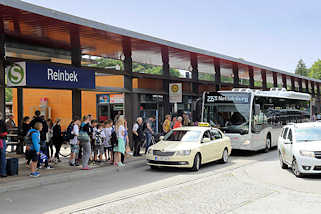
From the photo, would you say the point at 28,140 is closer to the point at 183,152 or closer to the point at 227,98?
the point at 183,152

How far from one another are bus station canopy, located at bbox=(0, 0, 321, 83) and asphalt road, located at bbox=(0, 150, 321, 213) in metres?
5.00

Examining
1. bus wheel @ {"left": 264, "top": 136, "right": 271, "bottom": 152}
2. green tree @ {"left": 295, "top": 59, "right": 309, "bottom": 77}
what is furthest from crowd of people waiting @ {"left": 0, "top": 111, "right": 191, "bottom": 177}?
green tree @ {"left": 295, "top": 59, "right": 309, "bottom": 77}

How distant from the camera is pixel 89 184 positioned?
10.5 m

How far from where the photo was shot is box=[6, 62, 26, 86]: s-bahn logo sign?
12883mm

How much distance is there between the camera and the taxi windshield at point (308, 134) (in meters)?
11.3

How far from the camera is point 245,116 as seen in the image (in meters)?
16.9

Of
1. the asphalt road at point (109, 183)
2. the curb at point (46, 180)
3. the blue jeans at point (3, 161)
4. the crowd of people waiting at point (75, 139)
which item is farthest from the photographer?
the crowd of people waiting at point (75, 139)

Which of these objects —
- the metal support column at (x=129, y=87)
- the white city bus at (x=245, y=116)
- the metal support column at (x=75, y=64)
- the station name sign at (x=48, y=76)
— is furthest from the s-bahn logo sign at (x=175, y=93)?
the metal support column at (x=75, y=64)

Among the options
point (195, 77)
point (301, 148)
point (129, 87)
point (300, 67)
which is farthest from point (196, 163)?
point (300, 67)

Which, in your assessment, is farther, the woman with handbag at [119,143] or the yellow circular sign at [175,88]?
the yellow circular sign at [175,88]

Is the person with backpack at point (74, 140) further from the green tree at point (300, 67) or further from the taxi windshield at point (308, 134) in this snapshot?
the green tree at point (300, 67)

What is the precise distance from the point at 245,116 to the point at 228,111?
86cm

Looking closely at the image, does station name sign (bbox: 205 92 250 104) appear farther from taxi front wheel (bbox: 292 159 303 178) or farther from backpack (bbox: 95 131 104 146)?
taxi front wheel (bbox: 292 159 303 178)

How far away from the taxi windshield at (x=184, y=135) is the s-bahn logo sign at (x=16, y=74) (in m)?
5.48
